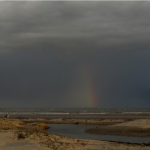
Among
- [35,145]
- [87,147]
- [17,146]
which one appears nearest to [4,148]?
[17,146]

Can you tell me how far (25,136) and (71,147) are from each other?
5.74 meters

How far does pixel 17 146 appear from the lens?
1866 centimetres

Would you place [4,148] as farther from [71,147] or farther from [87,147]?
[87,147]

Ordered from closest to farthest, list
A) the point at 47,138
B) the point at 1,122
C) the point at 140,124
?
1. the point at 47,138
2. the point at 1,122
3. the point at 140,124

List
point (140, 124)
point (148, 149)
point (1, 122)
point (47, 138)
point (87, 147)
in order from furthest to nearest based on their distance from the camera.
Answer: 1. point (140, 124)
2. point (1, 122)
3. point (47, 138)
4. point (87, 147)
5. point (148, 149)

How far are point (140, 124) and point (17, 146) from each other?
85.8 feet

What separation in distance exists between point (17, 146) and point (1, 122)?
19669mm

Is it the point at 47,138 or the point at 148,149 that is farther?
the point at 47,138

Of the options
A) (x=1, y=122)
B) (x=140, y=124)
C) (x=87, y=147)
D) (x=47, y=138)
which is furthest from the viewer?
(x=140, y=124)

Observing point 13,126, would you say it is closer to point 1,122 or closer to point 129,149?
point 1,122

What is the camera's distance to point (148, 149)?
1741 centimetres

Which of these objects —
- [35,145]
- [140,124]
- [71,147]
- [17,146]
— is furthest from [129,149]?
[140,124]

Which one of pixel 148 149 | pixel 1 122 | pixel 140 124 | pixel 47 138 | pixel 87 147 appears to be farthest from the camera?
pixel 140 124

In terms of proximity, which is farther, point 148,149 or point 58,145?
point 58,145
